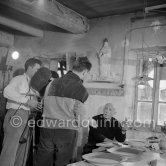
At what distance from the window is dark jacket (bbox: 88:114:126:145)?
1.79ft

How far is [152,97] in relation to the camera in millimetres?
4000

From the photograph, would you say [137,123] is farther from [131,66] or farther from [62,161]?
[62,161]

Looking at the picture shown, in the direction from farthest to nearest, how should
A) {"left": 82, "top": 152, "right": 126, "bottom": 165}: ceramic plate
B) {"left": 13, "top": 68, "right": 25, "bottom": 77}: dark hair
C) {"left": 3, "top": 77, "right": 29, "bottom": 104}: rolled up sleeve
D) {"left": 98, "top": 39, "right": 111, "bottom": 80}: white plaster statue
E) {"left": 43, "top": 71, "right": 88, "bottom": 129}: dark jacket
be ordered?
{"left": 13, "top": 68, "right": 25, "bottom": 77}: dark hair < {"left": 98, "top": 39, "right": 111, "bottom": 80}: white plaster statue < {"left": 3, "top": 77, "right": 29, "bottom": 104}: rolled up sleeve < {"left": 43, "top": 71, "right": 88, "bottom": 129}: dark jacket < {"left": 82, "top": 152, "right": 126, "bottom": 165}: ceramic plate

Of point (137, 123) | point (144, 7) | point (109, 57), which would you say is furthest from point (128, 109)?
point (144, 7)

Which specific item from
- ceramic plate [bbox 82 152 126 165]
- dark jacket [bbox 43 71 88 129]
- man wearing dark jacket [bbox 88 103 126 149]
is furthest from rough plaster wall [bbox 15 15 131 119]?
ceramic plate [bbox 82 152 126 165]

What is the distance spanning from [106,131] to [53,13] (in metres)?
1.89

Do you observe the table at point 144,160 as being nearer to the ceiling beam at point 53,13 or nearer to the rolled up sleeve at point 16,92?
the rolled up sleeve at point 16,92

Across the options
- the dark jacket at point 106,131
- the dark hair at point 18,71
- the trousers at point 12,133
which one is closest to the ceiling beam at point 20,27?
the dark hair at point 18,71

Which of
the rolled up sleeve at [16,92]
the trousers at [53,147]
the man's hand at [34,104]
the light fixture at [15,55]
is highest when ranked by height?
the light fixture at [15,55]

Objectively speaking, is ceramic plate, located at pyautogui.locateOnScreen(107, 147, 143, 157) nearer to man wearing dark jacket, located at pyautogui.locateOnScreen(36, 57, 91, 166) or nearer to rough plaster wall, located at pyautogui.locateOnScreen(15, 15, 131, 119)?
man wearing dark jacket, located at pyautogui.locateOnScreen(36, 57, 91, 166)

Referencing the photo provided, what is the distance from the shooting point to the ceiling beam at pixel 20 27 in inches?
175

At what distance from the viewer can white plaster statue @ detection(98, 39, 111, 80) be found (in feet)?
14.3

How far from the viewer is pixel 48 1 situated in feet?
12.0

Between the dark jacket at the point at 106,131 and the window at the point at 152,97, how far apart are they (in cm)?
54
